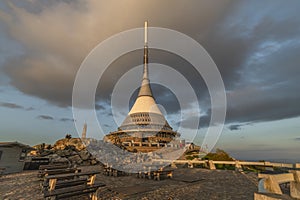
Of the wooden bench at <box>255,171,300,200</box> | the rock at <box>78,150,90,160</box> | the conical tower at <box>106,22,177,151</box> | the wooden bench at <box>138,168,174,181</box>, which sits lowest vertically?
the wooden bench at <box>138,168,174,181</box>

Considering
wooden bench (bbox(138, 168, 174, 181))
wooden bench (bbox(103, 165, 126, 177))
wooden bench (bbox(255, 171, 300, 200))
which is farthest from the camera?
wooden bench (bbox(103, 165, 126, 177))

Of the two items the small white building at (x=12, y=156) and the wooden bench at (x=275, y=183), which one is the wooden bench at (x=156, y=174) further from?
the small white building at (x=12, y=156)

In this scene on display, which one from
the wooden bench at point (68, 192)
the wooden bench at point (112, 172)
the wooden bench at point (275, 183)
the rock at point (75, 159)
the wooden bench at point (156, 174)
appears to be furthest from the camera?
the rock at point (75, 159)

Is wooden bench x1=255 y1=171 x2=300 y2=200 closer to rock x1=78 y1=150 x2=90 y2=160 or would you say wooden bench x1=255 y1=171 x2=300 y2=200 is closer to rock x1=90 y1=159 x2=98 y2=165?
rock x1=90 y1=159 x2=98 y2=165

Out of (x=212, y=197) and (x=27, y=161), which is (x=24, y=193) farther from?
(x=27, y=161)

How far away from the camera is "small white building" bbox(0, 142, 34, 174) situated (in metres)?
13.2

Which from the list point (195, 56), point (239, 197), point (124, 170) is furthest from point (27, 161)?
point (195, 56)

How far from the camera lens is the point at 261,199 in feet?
4.86

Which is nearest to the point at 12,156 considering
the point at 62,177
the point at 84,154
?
the point at 84,154

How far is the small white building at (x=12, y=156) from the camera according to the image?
Answer: 13211mm

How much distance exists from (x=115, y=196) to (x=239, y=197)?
15.9 feet

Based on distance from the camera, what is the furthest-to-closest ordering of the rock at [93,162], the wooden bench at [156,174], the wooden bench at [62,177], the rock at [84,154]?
1. the rock at [84,154]
2. the rock at [93,162]
3. the wooden bench at [156,174]
4. the wooden bench at [62,177]

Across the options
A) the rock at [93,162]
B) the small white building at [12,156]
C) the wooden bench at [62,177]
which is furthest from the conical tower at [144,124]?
the wooden bench at [62,177]

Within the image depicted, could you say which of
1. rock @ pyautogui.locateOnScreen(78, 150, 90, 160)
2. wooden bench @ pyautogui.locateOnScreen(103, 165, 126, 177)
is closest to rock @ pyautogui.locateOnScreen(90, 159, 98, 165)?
rock @ pyautogui.locateOnScreen(78, 150, 90, 160)
